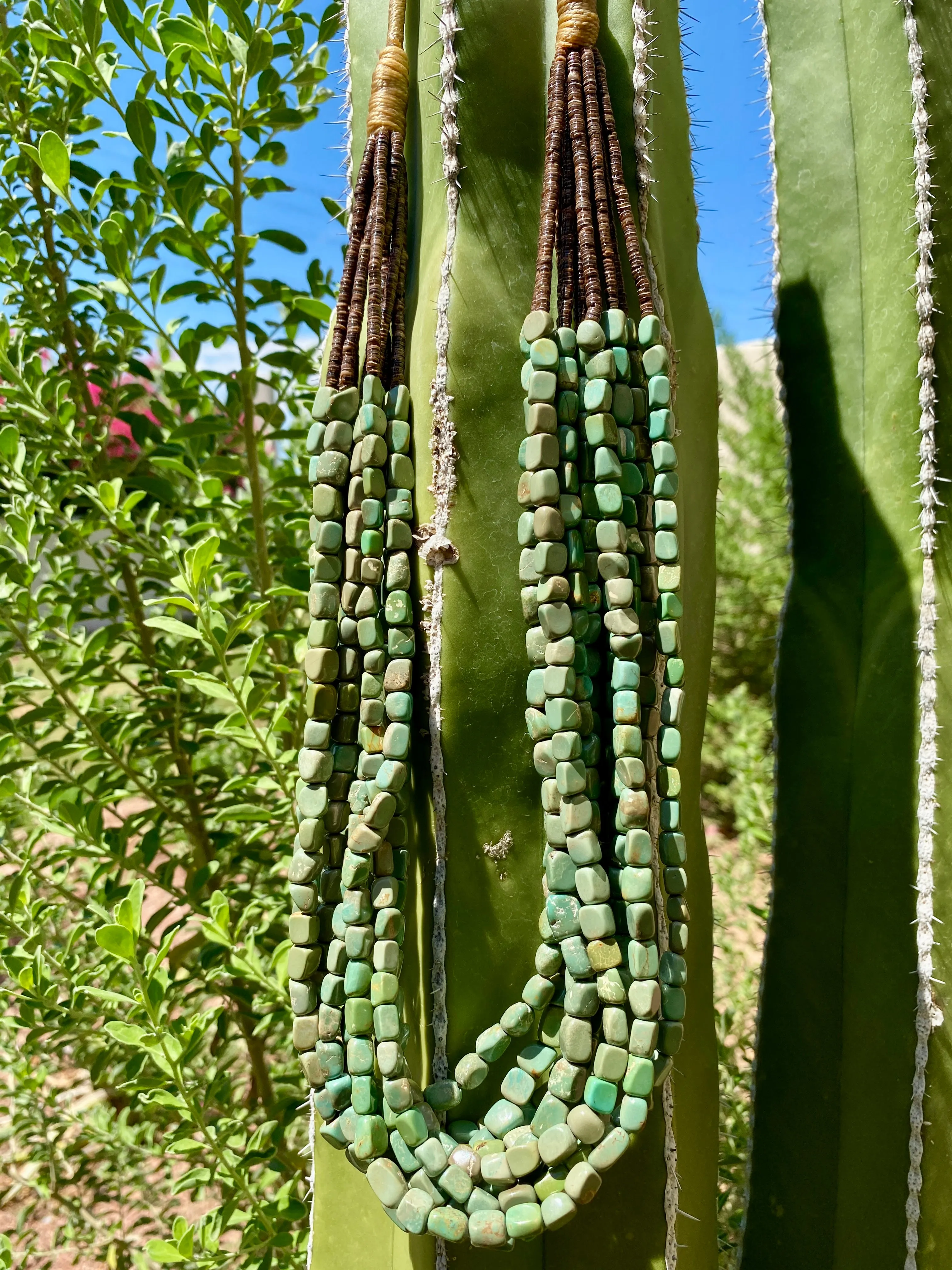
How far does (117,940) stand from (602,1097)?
1.42ft

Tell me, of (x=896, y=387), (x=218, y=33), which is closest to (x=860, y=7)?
(x=896, y=387)

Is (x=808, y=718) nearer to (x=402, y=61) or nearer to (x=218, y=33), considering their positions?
(x=402, y=61)

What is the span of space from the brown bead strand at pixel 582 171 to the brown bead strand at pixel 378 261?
0.42 ft

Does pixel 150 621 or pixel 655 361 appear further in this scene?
pixel 150 621

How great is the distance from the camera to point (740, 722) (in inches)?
86.6

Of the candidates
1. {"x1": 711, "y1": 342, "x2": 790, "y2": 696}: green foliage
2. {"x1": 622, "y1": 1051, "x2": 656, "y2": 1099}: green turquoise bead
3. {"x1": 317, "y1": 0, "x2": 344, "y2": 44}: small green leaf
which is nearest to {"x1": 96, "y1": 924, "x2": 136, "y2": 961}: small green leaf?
{"x1": 622, "y1": 1051, "x2": 656, "y2": 1099}: green turquoise bead

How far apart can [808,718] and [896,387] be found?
0.99 feet

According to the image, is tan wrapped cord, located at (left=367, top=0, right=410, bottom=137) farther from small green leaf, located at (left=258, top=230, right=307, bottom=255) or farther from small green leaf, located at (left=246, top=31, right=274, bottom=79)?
small green leaf, located at (left=258, top=230, right=307, bottom=255)

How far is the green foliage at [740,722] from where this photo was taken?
1.15 metres

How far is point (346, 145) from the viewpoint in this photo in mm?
689

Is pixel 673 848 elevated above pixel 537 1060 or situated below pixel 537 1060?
above

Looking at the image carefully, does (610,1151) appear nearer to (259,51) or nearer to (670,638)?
(670,638)

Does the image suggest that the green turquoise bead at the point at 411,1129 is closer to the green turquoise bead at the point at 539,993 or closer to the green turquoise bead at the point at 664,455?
the green turquoise bead at the point at 539,993

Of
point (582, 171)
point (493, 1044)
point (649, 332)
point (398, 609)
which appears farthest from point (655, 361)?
point (493, 1044)
